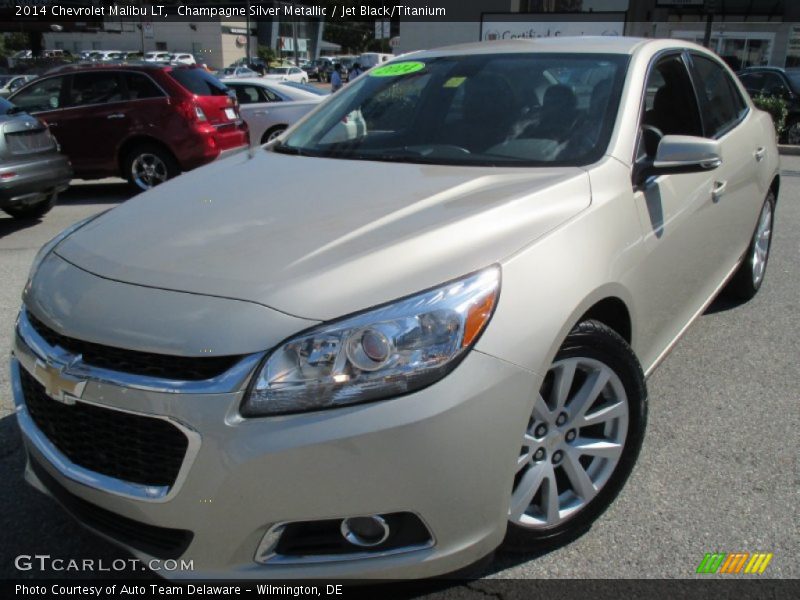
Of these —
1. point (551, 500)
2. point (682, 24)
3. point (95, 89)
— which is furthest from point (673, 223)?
point (682, 24)

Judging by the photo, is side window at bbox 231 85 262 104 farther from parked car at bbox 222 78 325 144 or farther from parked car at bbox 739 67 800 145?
parked car at bbox 739 67 800 145

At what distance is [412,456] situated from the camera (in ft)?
5.84

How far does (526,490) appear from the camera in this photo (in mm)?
2188

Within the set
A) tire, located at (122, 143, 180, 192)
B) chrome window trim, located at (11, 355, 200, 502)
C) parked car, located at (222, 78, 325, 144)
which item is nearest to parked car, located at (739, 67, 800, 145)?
parked car, located at (222, 78, 325, 144)

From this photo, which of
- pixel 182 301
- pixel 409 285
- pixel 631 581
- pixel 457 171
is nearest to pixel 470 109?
pixel 457 171

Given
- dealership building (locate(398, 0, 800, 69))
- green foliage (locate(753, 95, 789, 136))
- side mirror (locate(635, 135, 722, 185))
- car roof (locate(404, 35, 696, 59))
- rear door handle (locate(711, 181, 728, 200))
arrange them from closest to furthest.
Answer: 1. side mirror (locate(635, 135, 722, 185))
2. car roof (locate(404, 35, 696, 59))
3. rear door handle (locate(711, 181, 728, 200))
4. green foliage (locate(753, 95, 789, 136))
5. dealership building (locate(398, 0, 800, 69))

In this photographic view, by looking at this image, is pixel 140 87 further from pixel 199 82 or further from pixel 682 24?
pixel 682 24

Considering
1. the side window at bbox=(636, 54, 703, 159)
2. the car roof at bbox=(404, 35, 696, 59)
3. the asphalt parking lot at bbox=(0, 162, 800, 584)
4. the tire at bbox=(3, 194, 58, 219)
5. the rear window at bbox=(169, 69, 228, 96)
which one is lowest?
the tire at bbox=(3, 194, 58, 219)

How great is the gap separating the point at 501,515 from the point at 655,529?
86 centimetres

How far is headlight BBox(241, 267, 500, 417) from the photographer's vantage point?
179 centimetres

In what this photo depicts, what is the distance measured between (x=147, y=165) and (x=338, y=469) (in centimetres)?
867

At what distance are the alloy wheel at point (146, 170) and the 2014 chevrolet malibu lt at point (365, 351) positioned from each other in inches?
279

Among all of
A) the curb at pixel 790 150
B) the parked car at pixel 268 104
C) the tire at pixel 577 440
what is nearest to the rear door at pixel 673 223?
the tire at pixel 577 440

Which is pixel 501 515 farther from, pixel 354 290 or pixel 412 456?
pixel 354 290
